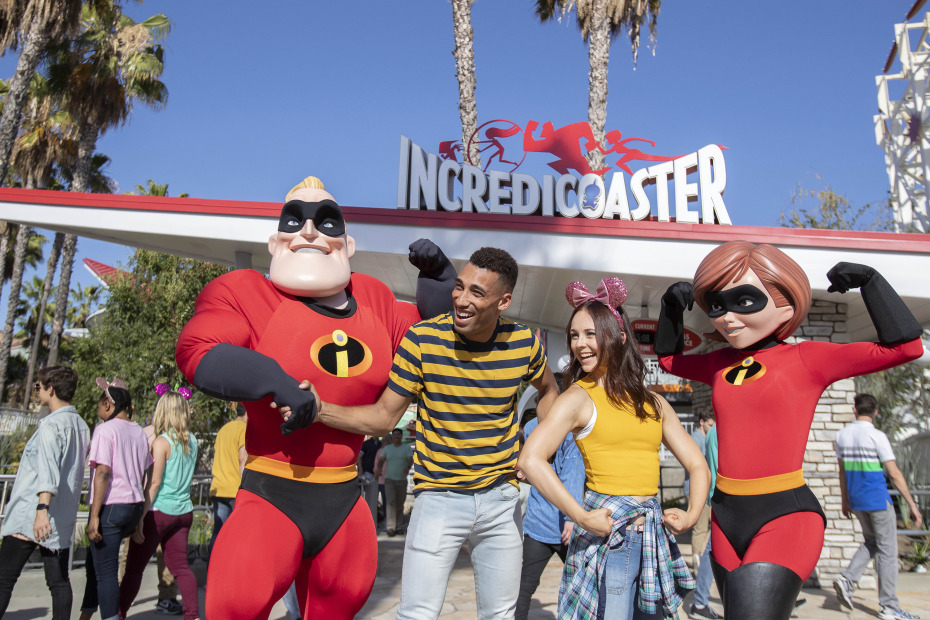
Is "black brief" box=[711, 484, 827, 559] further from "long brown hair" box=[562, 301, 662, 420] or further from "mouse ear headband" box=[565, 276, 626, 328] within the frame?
"mouse ear headband" box=[565, 276, 626, 328]

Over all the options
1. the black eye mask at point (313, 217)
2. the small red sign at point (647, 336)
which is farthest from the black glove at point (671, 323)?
the small red sign at point (647, 336)

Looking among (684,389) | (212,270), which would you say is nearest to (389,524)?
(212,270)

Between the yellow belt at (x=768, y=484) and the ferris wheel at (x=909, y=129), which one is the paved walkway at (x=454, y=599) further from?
the ferris wheel at (x=909, y=129)

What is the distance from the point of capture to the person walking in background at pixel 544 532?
4.02 m

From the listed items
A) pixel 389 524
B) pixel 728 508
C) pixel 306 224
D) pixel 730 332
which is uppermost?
pixel 306 224

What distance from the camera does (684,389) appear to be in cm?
2403

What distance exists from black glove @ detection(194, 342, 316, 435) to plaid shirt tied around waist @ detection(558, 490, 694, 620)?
3.48ft

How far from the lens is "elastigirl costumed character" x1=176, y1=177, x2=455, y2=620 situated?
2.29 meters

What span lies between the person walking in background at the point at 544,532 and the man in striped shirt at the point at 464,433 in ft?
4.46

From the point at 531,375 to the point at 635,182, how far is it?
530 centimetres

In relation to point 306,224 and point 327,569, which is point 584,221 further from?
point 327,569

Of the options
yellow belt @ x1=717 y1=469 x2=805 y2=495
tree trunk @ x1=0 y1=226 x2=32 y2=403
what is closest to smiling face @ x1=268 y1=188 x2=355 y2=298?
yellow belt @ x1=717 y1=469 x2=805 y2=495

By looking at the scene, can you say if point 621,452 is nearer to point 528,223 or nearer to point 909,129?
point 528,223

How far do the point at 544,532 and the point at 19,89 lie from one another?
11770mm
